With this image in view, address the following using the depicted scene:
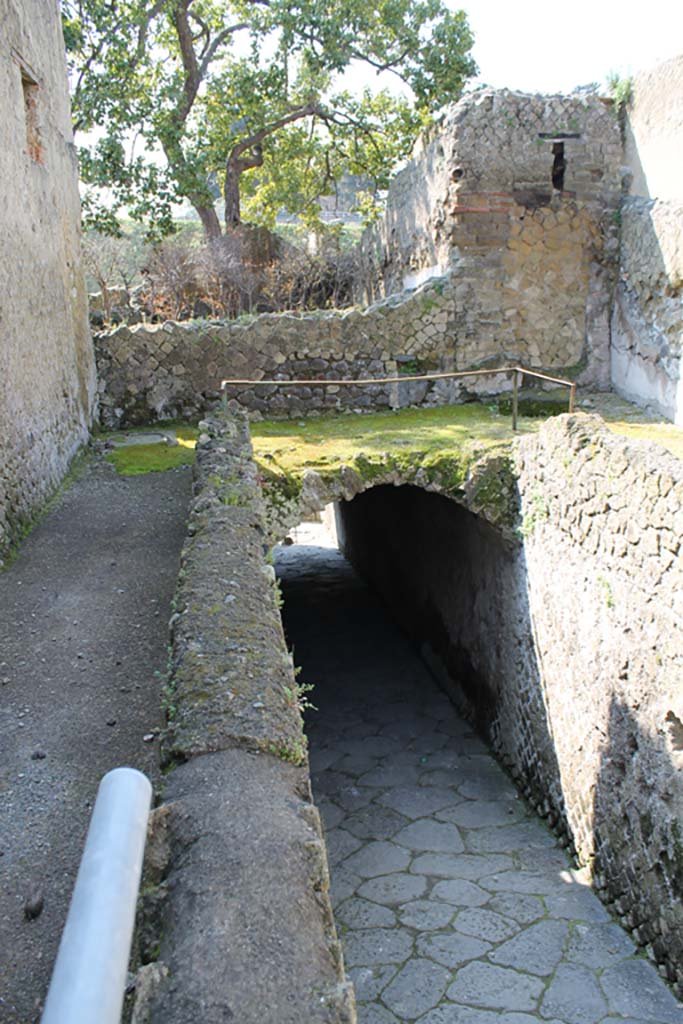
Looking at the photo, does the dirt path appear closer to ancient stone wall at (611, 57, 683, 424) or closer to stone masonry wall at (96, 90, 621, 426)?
stone masonry wall at (96, 90, 621, 426)

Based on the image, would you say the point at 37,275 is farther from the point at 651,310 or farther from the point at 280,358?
the point at 651,310

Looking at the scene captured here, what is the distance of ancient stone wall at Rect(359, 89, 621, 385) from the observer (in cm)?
1051

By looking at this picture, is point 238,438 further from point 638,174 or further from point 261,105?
point 261,105

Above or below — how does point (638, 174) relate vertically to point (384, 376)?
above

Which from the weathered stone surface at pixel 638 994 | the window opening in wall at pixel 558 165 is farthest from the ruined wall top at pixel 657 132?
the weathered stone surface at pixel 638 994

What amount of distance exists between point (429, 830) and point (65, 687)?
4.07 m

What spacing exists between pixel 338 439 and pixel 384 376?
2148 mm

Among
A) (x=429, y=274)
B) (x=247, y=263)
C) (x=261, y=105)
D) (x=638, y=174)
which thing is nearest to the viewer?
(x=638, y=174)

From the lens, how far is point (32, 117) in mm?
7543

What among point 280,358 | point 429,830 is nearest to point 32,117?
point 280,358

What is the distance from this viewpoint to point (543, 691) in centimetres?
696

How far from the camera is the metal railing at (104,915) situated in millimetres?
830

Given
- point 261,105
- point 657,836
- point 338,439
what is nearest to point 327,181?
point 261,105

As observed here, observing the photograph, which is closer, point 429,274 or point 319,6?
point 429,274
